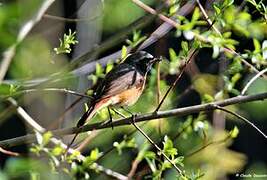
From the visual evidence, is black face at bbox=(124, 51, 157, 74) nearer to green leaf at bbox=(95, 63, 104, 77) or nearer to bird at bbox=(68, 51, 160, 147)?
bird at bbox=(68, 51, 160, 147)

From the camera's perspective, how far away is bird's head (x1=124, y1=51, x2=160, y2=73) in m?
3.80

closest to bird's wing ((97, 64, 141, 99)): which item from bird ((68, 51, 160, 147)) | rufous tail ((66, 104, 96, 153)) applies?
bird ((68, 51, 160, 147))

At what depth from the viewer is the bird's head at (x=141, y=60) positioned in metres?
3.80

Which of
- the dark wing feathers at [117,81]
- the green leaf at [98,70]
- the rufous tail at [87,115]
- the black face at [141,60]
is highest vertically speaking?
the black face at [141,60]

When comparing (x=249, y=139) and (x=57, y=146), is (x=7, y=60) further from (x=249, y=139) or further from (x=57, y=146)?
(x=249, y=139)

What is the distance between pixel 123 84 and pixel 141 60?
0.86 feet

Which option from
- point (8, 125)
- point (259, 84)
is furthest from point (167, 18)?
point (8, 125)

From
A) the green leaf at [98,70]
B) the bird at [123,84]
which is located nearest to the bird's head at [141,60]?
the bird at [123,84]

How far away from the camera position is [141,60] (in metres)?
3.86

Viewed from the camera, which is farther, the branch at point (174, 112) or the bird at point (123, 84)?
the bird at point (123, 84)

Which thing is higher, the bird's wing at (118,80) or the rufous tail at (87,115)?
the bird's wing at (118,80)

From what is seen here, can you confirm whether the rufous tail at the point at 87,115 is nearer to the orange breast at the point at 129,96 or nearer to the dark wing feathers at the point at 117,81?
the dark wing feathers at the point at 117,81

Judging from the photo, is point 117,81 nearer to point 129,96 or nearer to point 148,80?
point 129,96

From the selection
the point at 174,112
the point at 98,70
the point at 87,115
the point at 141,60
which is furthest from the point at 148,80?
the point at 174,112
